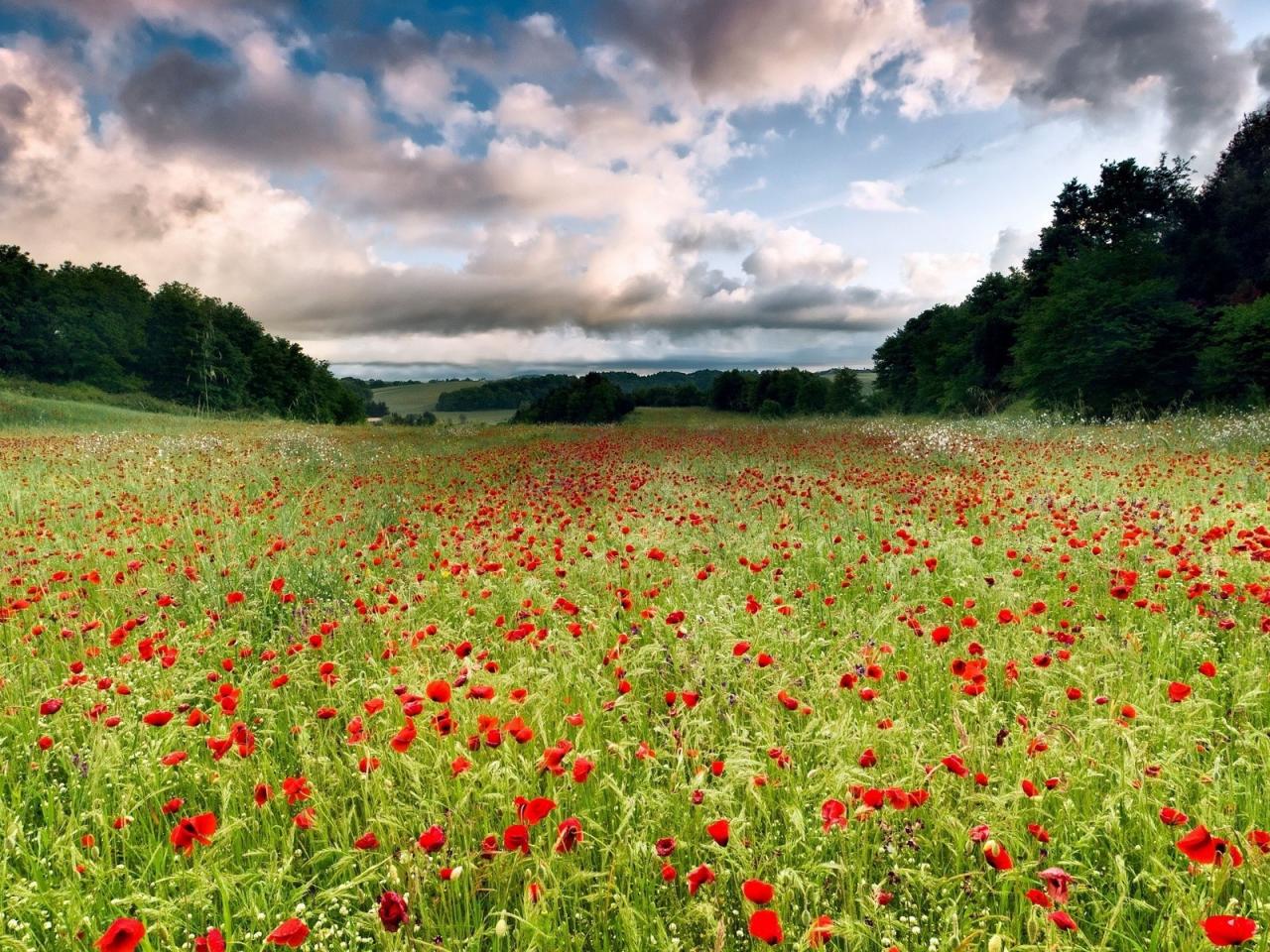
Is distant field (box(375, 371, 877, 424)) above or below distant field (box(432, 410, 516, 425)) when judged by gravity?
above

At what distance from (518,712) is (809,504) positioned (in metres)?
5.55

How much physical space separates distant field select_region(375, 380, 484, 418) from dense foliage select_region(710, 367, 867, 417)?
235 ft

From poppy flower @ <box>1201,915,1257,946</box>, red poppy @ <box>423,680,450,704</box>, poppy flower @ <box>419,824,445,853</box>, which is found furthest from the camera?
red poppy @ <box>423,680,450,704</box>

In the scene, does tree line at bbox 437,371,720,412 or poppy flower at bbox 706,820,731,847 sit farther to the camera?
tree line at bbox 437,371,720,412

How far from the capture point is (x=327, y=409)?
7200 cm

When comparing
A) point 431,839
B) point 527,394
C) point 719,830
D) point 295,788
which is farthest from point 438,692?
point 527,394

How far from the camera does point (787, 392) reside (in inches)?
3029

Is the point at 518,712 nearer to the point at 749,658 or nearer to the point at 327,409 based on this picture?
the point at 749,658

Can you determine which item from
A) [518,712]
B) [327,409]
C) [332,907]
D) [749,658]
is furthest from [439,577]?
[327,409]

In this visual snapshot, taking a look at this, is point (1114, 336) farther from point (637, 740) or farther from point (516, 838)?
point (516, 838)

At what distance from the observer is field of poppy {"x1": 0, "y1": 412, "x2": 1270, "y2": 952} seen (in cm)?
183

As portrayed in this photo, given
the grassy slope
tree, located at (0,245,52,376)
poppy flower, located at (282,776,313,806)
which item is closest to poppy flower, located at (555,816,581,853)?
poppy flower, located at (282,776,313,806)

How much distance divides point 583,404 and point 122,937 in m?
71.6

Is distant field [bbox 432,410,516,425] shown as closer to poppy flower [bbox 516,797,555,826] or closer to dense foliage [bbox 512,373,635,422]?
dense foliage [bbox 512,373,635,422]
